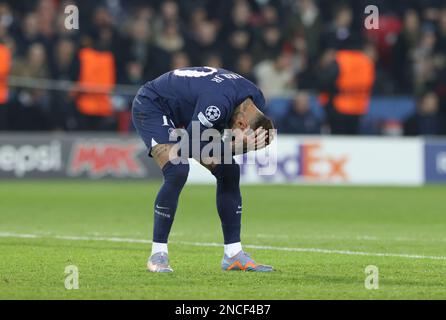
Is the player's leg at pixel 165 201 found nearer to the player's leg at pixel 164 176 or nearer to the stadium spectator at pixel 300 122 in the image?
the player's leg at pixel 164 176

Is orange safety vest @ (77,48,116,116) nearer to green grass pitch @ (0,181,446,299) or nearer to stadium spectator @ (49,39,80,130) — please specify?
stadium spectator @ (49,39,80,130)

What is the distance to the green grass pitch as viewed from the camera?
828cm

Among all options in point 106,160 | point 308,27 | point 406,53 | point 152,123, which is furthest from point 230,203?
point 406,53

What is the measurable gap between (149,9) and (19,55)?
3.09 m

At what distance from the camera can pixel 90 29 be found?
21.7 meters

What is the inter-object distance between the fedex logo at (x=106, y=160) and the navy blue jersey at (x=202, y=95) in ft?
37.6

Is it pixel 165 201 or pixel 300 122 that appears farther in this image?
pixel 300 122

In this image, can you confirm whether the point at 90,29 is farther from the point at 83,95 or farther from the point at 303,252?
the point at 303,252

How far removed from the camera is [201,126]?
887cm

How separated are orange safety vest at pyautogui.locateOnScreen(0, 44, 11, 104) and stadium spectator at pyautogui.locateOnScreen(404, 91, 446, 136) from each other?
23.5ft

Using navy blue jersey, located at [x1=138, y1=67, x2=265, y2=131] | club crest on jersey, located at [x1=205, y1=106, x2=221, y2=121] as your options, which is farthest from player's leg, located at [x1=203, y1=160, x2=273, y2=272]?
club crest on jersey, located at [x1=205, y1=106, x2=221, y2=121]

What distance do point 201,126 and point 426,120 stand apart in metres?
13.1

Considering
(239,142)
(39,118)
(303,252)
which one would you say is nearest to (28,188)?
(39,118)

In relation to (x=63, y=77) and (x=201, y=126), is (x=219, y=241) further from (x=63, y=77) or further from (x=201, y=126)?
(x=63, y=77)
